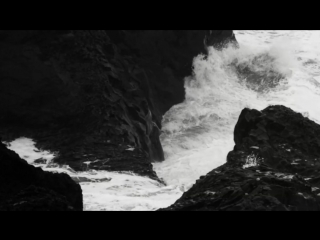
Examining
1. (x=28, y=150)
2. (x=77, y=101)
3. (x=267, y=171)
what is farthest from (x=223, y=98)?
(x=267, y=171)

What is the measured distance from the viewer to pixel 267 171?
870 cm

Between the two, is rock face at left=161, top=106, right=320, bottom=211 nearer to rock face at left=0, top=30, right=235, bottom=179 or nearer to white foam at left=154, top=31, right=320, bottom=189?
rock face at left=0, top=30, right=235, bottom=179

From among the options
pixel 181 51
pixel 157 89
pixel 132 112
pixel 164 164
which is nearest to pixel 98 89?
pixel 132 112

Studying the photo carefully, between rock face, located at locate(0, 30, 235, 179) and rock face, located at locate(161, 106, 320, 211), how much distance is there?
18.0 feet

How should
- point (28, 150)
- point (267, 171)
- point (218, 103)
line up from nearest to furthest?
1. point (267, 171)
2. point (28, 150)
3. point (218, 103)

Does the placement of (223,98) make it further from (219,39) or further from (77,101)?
(77,101)

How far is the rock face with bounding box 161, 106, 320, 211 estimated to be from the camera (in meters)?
7.68

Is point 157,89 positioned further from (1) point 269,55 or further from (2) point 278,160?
(2) point 278,160

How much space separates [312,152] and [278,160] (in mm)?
693

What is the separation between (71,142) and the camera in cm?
1681

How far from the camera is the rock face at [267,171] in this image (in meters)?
7.68

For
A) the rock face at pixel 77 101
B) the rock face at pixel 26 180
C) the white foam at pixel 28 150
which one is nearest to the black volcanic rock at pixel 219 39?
the rock face at pixel 77 101

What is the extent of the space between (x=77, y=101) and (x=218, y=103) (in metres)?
8.45

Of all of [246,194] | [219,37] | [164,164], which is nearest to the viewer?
[246,194]
